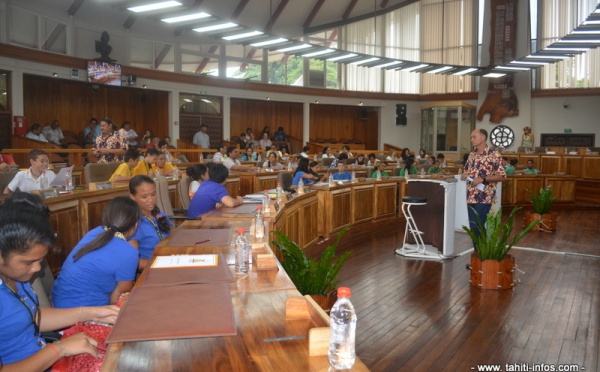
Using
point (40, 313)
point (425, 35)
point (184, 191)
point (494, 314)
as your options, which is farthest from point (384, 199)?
point (425, 35)

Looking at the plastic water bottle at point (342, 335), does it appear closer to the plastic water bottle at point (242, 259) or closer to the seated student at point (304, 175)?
the plastic water bottle at point (242, 259)

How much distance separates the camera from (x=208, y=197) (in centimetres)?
520

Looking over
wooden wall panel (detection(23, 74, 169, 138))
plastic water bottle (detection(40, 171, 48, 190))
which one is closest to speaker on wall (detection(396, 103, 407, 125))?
wooden wall panel (detection(23, 74, 169, 138))

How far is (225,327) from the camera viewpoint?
6.05 feet

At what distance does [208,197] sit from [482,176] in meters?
3.01

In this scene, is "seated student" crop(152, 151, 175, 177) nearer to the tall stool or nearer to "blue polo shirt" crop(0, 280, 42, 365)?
the tall stool

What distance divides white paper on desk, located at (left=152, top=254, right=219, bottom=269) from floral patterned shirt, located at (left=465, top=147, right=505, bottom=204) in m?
3.91

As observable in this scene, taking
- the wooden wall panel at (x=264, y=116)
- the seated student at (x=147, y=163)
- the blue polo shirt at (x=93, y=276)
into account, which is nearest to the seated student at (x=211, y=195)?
the seated student at (x=147, y=163)

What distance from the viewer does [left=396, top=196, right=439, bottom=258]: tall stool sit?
658cm

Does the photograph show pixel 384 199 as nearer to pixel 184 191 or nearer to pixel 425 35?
pixel 184 191

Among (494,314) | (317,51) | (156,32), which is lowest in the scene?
(494,314)

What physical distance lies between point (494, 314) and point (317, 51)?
9.65 m

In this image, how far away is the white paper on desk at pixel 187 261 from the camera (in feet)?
8.85

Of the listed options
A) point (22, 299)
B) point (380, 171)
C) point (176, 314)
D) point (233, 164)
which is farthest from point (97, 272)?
point (380, 171)
